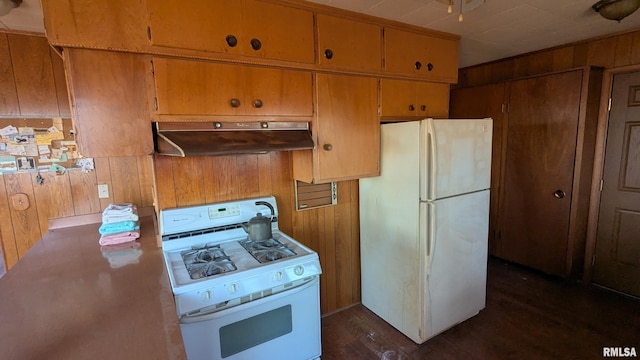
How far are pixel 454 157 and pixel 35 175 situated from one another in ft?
9.52

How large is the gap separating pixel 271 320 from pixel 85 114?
4.35 feet

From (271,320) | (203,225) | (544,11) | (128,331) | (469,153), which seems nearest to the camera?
(128,331)

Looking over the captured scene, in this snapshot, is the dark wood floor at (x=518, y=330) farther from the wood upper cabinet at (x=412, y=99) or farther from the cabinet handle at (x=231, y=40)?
the cabinet handle at (x=231, y=40)

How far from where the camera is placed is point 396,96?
7.32ft

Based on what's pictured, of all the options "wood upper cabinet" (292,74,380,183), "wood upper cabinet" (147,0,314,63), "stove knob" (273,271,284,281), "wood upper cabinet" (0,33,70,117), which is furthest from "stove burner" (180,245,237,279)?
"wood upper cabinet" (0,33,70,117)

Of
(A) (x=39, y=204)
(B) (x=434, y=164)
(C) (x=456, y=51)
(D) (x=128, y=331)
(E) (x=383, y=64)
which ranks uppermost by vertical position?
(C) (x=456, y=51)

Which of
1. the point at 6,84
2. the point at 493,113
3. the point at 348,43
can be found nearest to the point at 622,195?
the point at 493,113

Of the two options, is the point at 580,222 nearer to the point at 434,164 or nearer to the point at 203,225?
the point at 434,164

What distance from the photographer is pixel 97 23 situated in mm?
1333

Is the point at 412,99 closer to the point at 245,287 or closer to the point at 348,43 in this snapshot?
the point at 348,43

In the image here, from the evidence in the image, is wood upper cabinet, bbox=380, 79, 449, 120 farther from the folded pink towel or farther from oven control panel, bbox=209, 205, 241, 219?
the folded pink towel

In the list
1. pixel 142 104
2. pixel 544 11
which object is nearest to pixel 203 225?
pixel 142 104

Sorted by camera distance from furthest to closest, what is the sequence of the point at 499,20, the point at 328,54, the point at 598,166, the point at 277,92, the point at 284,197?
the point at 598,166, the point at 284,197, the point at 499,20, the point at 328,54, the point at 277,92

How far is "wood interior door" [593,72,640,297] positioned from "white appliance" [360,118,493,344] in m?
1.35
